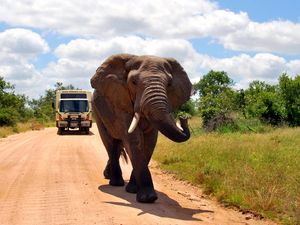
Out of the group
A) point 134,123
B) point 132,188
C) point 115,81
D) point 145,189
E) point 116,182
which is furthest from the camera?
point 116,182

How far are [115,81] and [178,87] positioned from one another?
3.91 feet

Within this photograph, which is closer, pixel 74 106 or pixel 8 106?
pixel 74 106

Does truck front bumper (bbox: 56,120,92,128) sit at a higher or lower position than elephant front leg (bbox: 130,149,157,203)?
higher

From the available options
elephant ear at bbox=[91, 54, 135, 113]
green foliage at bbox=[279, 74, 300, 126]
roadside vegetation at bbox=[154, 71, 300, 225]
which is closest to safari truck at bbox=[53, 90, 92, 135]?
roadside vegetation at bbox=[154, 71, 300, 225]

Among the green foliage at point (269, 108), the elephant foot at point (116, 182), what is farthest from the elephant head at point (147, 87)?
the green foliage at point (269, 108)

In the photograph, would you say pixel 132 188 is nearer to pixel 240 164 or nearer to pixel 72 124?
pixel 240 164

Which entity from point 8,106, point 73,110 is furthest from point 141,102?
point 8,106

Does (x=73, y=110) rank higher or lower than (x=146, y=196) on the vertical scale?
higher

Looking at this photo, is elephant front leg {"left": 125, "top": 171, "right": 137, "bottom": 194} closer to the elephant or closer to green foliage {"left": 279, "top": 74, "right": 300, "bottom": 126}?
the elephant

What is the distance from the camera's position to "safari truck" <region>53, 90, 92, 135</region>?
31234 mm

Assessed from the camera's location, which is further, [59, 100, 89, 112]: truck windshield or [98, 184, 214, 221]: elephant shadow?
[59, 100, 89, 112]: truck windshield

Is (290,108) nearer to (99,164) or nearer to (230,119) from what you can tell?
(230,119)

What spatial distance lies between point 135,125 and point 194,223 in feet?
6.68

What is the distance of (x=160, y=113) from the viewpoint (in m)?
7.83
